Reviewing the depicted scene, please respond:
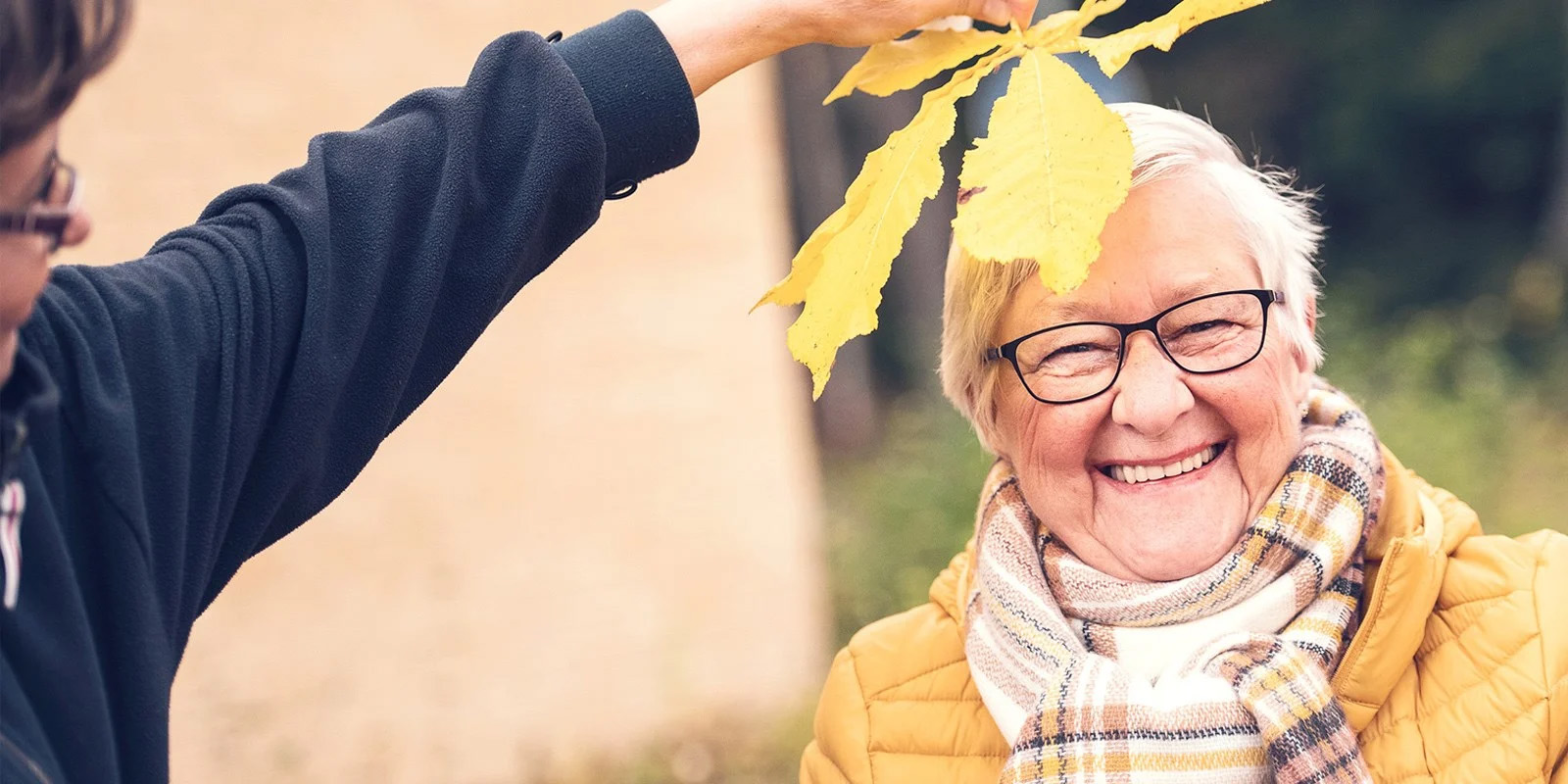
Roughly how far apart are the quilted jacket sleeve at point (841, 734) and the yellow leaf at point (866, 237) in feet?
2.03

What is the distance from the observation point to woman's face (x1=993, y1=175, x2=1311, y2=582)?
1997 mm

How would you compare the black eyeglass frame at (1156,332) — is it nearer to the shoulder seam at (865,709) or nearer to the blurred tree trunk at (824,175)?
the shoulder seam at (865,709)

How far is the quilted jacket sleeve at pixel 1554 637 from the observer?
5.93ft

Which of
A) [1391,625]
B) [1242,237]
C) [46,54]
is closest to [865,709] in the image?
[1391,625]

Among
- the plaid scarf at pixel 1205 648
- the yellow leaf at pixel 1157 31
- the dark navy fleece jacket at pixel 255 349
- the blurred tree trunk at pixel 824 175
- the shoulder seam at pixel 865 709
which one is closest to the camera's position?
the dark navy fleece jacket at pixel 255 349

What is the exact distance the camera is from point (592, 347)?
5.66 metres

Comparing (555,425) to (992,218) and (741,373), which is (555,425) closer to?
(741,373)

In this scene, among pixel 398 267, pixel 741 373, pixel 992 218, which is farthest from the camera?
pixel 741 373

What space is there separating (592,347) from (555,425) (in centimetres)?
34

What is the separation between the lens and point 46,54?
1252 millimetres

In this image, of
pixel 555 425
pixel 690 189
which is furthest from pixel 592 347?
pixel 690 189

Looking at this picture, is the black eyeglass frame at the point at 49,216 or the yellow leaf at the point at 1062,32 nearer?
the black eyeglass frame at the point at 49,216

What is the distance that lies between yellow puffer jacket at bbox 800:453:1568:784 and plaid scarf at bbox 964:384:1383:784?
2.3 inches

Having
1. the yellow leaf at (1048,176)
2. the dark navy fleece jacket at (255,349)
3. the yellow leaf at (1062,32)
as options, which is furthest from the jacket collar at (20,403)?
the yellow leaf at (1062,32)
